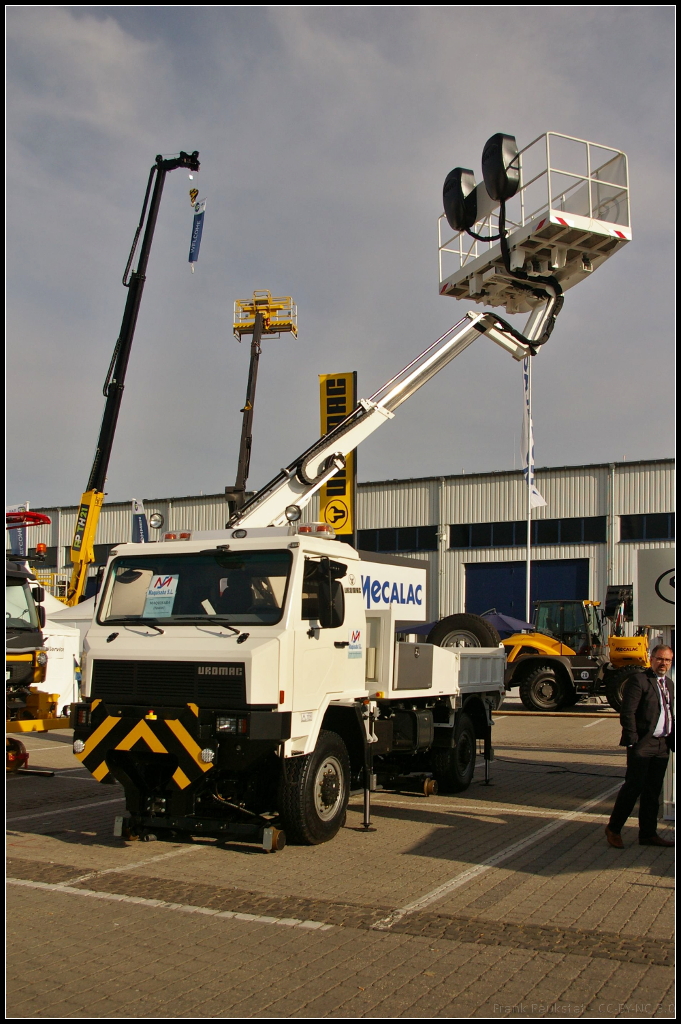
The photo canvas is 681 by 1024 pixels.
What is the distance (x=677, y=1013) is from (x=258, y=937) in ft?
7.82

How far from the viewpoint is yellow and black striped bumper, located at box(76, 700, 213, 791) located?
6816 mm

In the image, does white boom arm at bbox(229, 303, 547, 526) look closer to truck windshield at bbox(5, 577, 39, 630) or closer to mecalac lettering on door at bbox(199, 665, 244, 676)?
mecalac lettering on door at bbox(199, 665, 244, 676)

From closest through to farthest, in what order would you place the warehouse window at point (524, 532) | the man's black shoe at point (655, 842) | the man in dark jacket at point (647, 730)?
the man in dark jacket at point (647, 730) → the man's black shoe at point (655, 842) → the warehouse window at point (524, 532)

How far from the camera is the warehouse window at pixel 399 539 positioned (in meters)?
37.3

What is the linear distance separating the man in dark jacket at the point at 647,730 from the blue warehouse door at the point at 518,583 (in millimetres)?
27148

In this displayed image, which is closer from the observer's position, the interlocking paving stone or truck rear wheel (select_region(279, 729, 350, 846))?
the interlocking paving stone

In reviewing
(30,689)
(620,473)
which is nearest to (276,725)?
(30,689)

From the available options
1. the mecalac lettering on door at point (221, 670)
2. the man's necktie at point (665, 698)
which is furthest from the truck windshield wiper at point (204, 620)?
the man's necktie at point (665, 698)

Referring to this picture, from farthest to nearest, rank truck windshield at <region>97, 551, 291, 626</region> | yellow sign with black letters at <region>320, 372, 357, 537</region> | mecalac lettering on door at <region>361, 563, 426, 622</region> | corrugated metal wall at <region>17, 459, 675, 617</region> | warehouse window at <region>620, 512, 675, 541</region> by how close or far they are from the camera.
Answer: corrugated metal wall at <region>17, 459, 675, 617</region>, warehouse window at <region>620, 512, 675, 541</region>, yellow sign with black letters at <region>320, 372, 357, 537</region>, mecalac lettering on door at <region>361, 563, 426, 622</region>, truck windshield at <region>97, 551, 291, 626</region>

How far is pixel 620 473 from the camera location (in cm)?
3353

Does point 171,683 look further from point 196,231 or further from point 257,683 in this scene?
point 196,231

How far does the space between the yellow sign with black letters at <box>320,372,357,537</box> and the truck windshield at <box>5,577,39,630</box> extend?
20.4 feet

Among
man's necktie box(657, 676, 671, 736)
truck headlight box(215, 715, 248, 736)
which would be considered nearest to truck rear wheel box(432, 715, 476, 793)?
man's necktie box(657, 676, 671, 736)

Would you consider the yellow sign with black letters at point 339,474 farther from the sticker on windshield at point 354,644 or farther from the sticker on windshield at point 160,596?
the sticker on windshield at point 160,596
